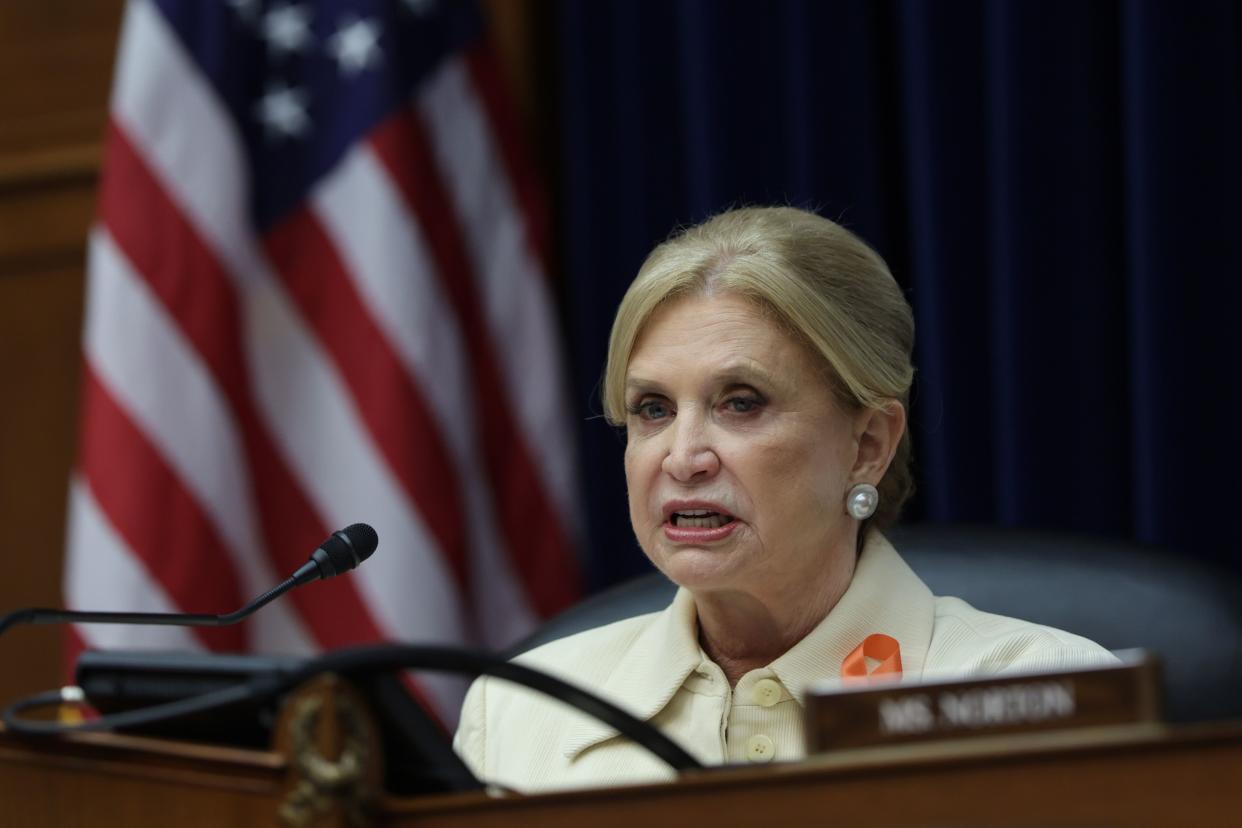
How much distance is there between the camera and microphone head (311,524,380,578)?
150 cm

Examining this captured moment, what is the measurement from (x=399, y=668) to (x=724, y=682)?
3.11 ft

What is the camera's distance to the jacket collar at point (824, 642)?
6.36ft

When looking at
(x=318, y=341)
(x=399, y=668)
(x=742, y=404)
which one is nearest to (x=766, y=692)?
(x=742, y=404)

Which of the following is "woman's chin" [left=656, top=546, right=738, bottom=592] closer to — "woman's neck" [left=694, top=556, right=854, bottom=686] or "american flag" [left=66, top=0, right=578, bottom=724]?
"woman's neck" [left=694, top=556, right=854, bottom=686]

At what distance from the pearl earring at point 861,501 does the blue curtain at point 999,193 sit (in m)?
0.98

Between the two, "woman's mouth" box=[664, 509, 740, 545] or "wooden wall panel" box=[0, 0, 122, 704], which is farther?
"wooden wall panel" box=[0, 0, 122, 704]

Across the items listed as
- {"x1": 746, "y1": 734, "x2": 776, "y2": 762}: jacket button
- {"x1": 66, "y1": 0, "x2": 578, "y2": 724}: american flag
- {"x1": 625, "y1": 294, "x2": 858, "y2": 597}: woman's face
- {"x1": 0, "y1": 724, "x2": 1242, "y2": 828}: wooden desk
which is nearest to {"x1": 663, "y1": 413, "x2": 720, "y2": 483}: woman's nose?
{"x1": 625, "y1": 294, "x2": 858, "y2": 597}: woman's face

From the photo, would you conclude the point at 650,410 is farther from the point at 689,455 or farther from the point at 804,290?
the point at 804,290

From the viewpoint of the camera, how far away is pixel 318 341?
340 centimetres

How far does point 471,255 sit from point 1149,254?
1404 mm

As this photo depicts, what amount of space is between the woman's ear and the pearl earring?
1.2 inches

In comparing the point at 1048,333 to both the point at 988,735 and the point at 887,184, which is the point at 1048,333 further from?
the point at 988,735

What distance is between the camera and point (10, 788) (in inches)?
47.3

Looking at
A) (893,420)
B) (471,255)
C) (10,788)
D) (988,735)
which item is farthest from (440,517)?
(988,735)
